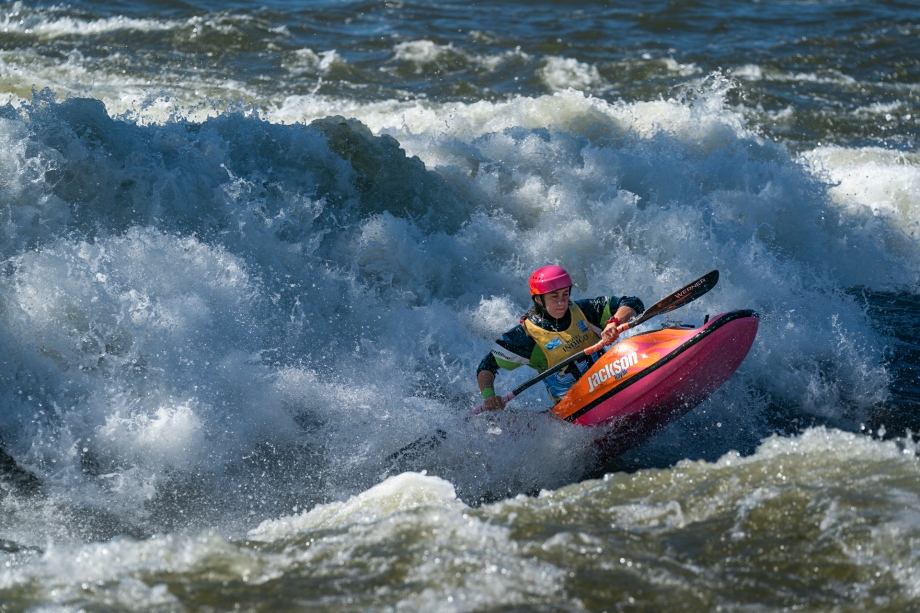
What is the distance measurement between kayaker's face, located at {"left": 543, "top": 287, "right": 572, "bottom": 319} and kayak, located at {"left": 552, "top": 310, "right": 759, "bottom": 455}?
393 mm

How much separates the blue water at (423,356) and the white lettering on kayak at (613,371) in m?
0.39

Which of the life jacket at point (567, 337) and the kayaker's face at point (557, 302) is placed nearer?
the kayaker's face at point (557, 302)

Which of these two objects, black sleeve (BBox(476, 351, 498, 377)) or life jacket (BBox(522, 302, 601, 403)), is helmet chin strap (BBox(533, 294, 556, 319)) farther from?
black sleeve (BBox(476, 351, 498, 377))

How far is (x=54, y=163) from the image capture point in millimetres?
7246

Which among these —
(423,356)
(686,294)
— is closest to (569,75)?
(423,356)

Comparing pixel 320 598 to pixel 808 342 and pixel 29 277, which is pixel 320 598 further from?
pixel 808 342

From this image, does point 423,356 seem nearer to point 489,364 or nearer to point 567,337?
point 489,364

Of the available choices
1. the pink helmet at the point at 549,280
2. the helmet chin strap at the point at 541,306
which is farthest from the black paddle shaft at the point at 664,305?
the pink helmet at the point at 549,280

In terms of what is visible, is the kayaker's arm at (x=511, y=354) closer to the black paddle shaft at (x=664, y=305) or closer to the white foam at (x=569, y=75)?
the black paddle shaft at (x=664, y=305)

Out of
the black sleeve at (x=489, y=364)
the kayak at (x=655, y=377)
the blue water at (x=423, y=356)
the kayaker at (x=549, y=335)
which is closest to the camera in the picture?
the blue water at (x=423, y=356)

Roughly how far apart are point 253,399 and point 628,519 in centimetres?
Result: 301

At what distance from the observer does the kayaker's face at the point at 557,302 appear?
6020 millimetres

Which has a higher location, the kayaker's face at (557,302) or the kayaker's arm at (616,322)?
the kayaker's face at (557,302)

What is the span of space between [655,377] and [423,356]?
7.08 ft
